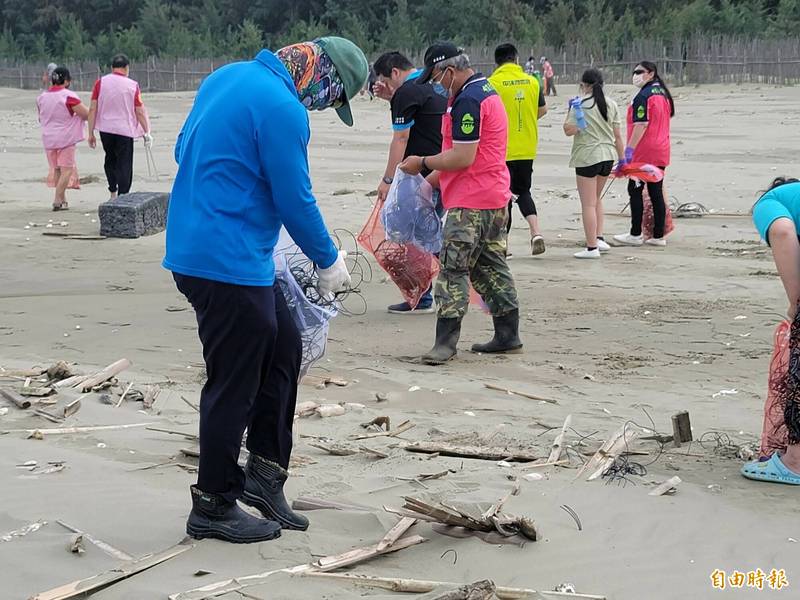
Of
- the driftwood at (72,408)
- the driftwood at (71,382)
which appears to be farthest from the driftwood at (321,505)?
the driftwood at (71,382)

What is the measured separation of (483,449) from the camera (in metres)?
5.34

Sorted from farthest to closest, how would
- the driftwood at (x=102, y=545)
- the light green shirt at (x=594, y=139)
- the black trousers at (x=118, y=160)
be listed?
the black trousers at (x=118, y=160)
the light green shirt at (x=594, y=139)
the driftwood at (x=102, y=545)

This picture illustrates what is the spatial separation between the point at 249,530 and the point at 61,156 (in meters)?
11.2

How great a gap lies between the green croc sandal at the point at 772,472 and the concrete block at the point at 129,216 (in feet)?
28.3

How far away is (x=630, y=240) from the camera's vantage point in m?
11.7

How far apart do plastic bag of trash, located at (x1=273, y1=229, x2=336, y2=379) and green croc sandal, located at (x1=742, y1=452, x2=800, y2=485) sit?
1.98 metres

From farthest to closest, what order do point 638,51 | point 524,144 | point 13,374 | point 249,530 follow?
point 638,51 < point 524,144 < point 13,374 < point 249,530

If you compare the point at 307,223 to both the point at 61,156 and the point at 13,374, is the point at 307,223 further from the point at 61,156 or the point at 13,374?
the point at 61,156

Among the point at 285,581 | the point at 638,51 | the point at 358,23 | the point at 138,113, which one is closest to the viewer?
the point at 285,581

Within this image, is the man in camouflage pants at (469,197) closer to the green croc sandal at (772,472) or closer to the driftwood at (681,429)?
the driftwood at (681,429)

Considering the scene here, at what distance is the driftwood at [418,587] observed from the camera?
12.2 feet

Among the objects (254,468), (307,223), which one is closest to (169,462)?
(254,468)

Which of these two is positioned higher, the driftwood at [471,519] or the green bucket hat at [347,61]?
the green bucket hat at [347,61]

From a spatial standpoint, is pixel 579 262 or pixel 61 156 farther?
pixel 61 156
